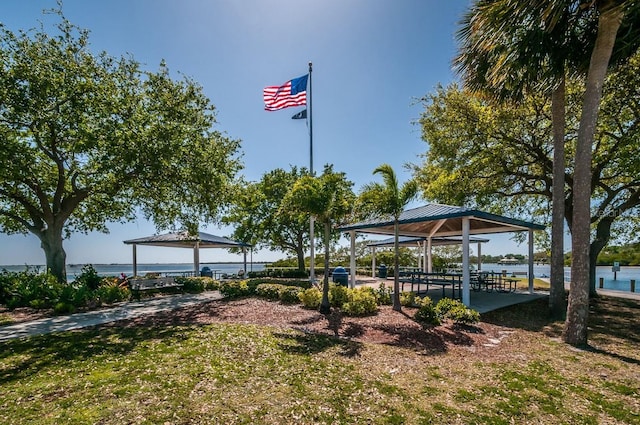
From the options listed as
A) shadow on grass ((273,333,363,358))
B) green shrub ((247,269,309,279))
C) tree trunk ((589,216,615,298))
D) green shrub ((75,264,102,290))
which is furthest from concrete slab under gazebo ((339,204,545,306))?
green shrub ((247,269,309,279))

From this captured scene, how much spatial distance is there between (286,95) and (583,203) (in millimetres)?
13515

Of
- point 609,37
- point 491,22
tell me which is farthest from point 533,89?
point 491,22

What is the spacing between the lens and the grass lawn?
3770 millimetres

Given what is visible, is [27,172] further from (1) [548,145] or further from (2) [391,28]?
(1) [548,145]

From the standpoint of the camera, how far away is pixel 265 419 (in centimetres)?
367

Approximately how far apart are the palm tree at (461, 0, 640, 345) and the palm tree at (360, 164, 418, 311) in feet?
12.0

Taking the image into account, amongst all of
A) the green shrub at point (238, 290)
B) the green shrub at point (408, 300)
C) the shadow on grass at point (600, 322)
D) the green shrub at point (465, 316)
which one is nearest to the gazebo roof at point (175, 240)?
the green shrub at point (238, 290)

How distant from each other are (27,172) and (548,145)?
19.3 m

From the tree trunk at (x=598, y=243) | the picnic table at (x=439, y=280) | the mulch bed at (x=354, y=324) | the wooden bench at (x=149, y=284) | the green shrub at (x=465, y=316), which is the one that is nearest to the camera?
the mulch bed at (x=354, y=324)

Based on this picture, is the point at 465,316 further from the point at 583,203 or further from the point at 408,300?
the point at 583,203

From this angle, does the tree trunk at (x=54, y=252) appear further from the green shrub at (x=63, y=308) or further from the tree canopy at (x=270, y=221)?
the tree canopy at (x=270, y=221)

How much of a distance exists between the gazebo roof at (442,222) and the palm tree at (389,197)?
113cm

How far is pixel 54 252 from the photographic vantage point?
12578 millimetres

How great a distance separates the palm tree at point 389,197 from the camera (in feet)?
31.4
